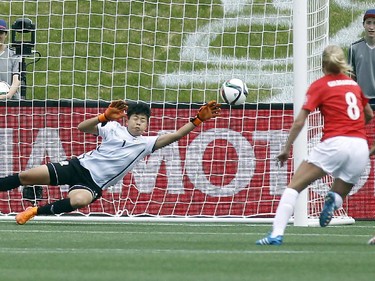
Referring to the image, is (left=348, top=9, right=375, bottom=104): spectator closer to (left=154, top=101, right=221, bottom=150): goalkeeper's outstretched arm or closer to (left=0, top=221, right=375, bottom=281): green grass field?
(left=0, top=221, right=375, bottom=281): green grass field

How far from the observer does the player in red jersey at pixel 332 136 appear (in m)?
9.84

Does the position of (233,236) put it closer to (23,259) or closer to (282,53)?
(23,259)

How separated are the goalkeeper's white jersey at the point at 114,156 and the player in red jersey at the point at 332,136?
11.4 ft

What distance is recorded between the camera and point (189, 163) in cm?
1494

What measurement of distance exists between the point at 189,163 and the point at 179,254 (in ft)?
19.6

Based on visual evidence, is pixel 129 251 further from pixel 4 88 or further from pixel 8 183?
pixel 4 88

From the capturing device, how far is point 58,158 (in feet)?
49.4

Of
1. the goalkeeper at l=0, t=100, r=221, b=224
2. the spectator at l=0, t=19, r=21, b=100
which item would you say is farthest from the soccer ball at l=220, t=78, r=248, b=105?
the spectator at l=0, t=19, r=21, b=100

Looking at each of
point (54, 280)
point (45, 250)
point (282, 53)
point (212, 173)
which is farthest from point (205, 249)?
point (282, 53)

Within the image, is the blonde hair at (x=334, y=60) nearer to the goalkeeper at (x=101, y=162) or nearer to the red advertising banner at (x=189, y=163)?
the goalkeeper at (x=101, y=162)

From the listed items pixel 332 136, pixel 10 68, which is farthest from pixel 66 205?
pixel 332 136

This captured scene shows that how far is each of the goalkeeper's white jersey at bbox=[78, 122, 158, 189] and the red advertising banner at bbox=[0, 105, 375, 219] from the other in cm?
171

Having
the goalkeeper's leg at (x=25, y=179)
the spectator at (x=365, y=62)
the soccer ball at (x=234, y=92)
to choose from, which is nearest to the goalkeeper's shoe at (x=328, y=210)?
the soccer ball at (x=234, y=92)

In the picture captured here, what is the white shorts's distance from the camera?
9883 mm
